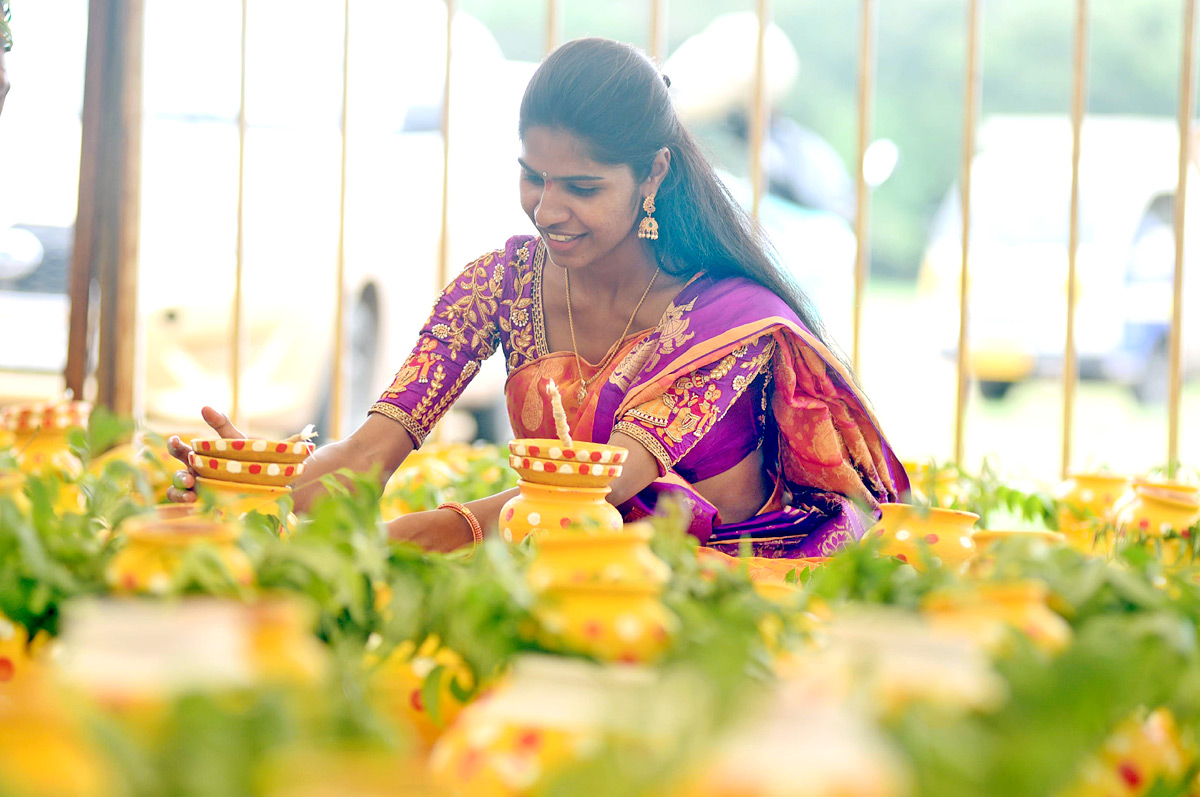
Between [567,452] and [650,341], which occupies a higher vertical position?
[650,341]

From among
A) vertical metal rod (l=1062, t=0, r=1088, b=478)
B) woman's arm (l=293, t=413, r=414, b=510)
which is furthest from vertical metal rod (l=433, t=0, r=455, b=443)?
vertical metal rod (l=1062, t=0, r=1088, b=478)

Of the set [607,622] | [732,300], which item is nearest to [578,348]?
[732,300]

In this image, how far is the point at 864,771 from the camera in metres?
0.47

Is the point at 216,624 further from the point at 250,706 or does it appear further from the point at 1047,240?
the point at 1047,240

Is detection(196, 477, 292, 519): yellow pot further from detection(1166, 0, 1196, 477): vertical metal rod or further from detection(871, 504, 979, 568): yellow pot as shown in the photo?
detection(1166, 0, 1196, 477): vertical metal rod

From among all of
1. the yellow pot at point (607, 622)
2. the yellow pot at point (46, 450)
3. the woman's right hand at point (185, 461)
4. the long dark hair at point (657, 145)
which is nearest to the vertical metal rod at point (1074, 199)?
the long dark hair at point (657, 145)

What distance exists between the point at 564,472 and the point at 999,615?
1.85 feet

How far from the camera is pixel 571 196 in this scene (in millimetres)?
1809

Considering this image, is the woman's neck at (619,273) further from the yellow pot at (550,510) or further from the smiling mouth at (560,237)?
the yellow pot at (550,510)

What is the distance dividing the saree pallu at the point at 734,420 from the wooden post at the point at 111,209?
3.14 ft

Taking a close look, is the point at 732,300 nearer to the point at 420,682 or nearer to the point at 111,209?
the point at 420,682

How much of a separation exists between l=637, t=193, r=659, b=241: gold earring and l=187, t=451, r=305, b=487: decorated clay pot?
843mm

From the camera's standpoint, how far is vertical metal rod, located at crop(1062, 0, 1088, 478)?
241 centimetres

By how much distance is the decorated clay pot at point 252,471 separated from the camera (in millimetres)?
1226
